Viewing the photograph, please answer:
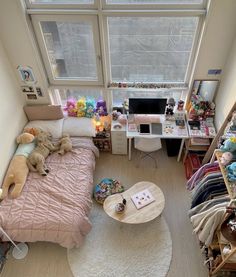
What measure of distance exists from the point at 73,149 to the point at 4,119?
98 cm

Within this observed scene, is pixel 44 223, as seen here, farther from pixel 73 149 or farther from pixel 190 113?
pixel 190 113

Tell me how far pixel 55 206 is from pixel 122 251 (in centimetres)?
96

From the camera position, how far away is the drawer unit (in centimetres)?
342

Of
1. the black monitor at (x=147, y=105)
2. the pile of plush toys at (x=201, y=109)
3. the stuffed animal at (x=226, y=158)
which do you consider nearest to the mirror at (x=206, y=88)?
the pile of plush toys at (x=201, y=109)

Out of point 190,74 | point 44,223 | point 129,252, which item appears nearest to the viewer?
point 44,223

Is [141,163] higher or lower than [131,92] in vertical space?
lower

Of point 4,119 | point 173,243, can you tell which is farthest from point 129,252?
point 4,119

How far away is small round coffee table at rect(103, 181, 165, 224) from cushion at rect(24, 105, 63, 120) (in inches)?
60.0

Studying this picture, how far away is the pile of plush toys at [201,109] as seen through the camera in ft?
11.0

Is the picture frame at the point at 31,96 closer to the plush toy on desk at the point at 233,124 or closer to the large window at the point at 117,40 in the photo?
the large window at the point at 117,40

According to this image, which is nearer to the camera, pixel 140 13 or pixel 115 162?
pixel 140 13

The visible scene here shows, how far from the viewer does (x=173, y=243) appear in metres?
2.82

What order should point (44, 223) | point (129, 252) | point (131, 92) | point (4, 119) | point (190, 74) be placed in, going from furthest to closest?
point (131, 92), point (190, 74), point (4, 119), point (129, 252), point (44, 223)

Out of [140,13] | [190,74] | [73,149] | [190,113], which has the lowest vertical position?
[73,149]
